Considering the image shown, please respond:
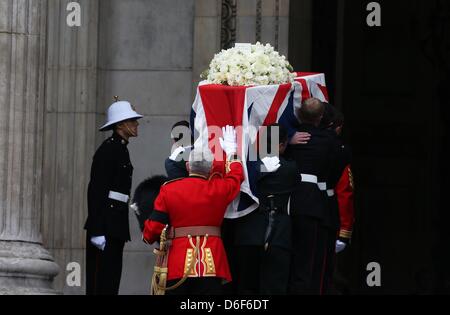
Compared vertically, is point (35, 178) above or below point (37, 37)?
below

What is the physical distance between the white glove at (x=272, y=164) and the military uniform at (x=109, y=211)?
1791 mm

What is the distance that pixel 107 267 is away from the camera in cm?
1958

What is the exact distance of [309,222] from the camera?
61.8ft

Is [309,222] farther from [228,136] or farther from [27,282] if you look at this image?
[27,282]

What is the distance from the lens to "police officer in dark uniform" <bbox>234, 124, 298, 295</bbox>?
60.3 feet

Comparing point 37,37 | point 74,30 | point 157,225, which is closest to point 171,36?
point 74,30

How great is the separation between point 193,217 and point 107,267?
1.81 meters

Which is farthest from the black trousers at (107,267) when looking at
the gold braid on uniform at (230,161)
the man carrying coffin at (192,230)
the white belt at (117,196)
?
the gold braid on uniform at (230,161)

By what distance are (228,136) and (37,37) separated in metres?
2.07

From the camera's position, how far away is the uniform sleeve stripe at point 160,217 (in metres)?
18.0

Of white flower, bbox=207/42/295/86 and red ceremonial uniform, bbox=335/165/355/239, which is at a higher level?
white flower, bbox=207/42/295/86
